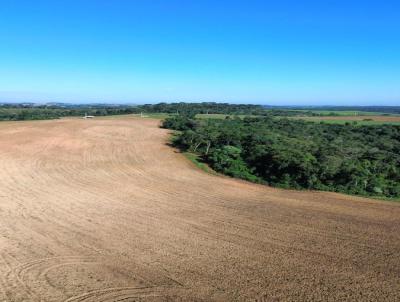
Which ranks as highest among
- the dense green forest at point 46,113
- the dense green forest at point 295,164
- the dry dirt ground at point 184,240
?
the dense green forest at point 46,113

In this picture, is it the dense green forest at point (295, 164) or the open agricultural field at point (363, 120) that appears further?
the open agricultural field at point (363, 120)

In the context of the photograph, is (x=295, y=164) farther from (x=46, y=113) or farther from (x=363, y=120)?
(x=46, y=113)

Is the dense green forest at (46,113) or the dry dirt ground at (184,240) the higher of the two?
the dense green forest at (46,113)

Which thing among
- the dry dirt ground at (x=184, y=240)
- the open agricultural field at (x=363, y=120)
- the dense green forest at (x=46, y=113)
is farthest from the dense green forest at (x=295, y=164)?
the open agricultural field at (x=363, y=120)

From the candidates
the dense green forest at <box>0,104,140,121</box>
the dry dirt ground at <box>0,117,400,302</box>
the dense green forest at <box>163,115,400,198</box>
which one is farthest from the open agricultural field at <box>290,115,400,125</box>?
the dry dirt ground at <box>0,117,400,302</box>

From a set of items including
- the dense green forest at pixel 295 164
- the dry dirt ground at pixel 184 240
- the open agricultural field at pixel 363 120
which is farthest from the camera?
the open agricultural field at pixel 363 120

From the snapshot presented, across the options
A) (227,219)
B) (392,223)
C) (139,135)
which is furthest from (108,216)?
(139,135)

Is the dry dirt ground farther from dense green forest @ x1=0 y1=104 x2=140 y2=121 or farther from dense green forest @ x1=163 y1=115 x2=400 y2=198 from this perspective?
dense green forest @ x1=0 y1=104 x2=140 y2=121

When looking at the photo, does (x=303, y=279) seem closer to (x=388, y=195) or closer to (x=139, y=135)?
(x=388, y=195)

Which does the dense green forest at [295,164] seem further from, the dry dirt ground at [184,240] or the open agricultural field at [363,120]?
the open agricultural field at [363,120]
